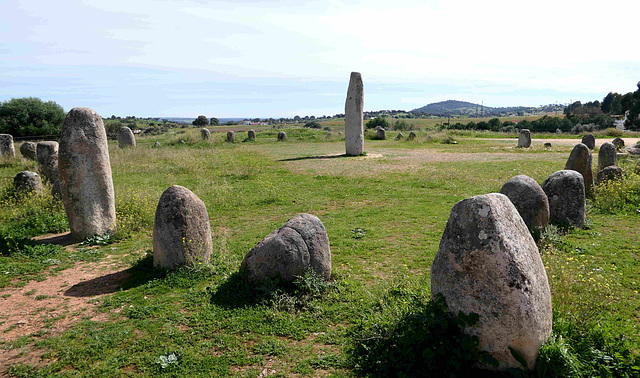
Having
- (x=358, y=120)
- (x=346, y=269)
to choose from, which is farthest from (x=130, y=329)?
(x=358, y=120)

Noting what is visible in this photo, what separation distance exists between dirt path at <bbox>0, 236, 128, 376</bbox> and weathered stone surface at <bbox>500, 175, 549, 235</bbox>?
Answer: 8.55 m

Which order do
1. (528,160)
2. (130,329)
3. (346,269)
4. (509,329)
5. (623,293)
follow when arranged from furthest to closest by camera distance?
1. (528,160)
2. (346,269)
3. (623,293)
4. (130,329)
5. (509,329)

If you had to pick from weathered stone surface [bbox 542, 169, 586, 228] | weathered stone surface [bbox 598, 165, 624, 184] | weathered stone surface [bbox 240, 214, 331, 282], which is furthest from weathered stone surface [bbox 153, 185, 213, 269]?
weathered stone surface [bbox 598, 165, 624, 184]

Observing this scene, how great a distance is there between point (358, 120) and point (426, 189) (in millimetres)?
11360

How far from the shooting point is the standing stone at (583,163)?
12219 millimetres

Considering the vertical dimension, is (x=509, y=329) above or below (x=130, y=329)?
above

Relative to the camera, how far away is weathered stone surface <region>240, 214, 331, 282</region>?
638 cm

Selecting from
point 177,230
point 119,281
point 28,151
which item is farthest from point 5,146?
point 177,230

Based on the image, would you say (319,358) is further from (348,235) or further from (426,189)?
(426,189)

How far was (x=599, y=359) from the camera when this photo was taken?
166 inches

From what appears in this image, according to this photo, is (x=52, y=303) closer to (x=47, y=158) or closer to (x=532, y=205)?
(x=532, y=205)

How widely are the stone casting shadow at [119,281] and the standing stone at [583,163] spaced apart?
12230 millimetres

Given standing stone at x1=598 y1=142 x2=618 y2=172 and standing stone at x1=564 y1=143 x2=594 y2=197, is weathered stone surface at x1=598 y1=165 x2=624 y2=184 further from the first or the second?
standing stone at x1=598 y1=142 x2=618 y2=172

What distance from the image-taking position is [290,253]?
637 cm
